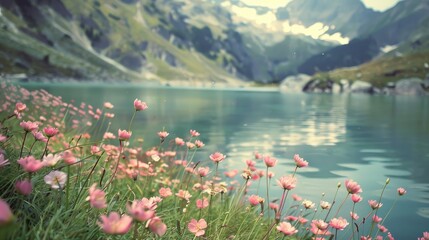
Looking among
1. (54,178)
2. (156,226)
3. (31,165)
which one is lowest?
(156,226)

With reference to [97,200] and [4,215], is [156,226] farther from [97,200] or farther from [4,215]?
[4,215]

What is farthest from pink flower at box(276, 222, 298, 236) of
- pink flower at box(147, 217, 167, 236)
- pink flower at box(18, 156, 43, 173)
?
pink flower at box(18, 156, 43, 173)

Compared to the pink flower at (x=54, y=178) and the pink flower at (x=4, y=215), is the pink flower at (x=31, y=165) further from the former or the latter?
the pink flower at (x=4, y=215)

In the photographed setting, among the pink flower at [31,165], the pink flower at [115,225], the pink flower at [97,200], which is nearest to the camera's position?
the pink flower at [115,225]

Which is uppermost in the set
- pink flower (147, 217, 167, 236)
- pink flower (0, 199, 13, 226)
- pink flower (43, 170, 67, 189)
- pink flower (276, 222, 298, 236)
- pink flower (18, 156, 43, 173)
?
pink flower (0, 199, 13, 226)

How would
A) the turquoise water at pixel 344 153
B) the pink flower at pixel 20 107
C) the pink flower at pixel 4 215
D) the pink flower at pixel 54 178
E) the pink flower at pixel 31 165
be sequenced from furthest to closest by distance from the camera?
the turquoise water at pixel 344 153, the pink flower at pixel 20 107, the pink flower at pixel 54 178, the pink flower at pixel 31 165, the pink flower at pixel 4 215

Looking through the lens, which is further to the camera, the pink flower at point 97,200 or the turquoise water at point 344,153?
the turquoise water at point 344,153

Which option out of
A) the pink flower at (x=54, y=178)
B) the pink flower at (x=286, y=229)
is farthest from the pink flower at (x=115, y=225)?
the pink flower at (x=286, y=229)

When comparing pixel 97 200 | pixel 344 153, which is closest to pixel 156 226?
pixel 97 200

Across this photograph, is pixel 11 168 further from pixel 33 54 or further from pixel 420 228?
pixel 33 54

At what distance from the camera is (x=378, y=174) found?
1662 cm

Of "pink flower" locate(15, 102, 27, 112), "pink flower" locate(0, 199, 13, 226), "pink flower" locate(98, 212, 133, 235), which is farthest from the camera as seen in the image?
"pink flower" locate(15, 102, 27, 112)

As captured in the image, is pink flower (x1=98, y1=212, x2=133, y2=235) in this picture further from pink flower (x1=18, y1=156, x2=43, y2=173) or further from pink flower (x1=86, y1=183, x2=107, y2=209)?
pink flower (x1=18, y1=156, x2=43, y2=173)

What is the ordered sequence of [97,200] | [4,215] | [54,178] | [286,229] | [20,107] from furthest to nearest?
[20,107], [286,229], [54,178], [97,200], [4,215]
